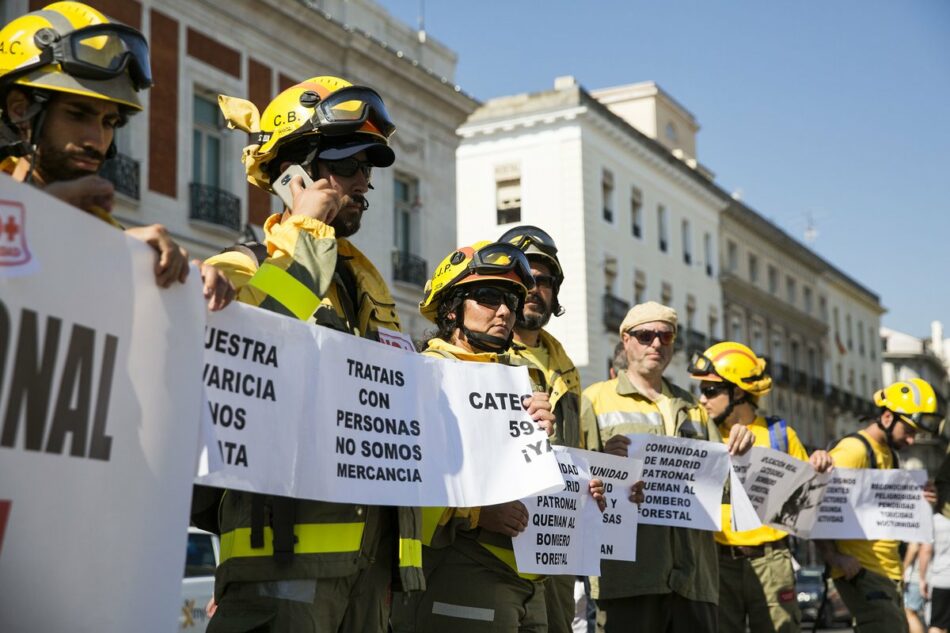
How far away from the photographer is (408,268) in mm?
28250

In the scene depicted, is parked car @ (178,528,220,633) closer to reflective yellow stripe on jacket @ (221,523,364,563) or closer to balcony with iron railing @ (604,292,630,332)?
reflective yellow stripe on jacket @ (221,523,364,563)

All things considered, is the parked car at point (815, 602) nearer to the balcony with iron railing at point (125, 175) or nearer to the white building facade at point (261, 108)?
the white building facade at point (261, 108)

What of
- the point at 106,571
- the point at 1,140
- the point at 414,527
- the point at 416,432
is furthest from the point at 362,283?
the point at 106,571

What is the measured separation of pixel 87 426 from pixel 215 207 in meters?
20.4

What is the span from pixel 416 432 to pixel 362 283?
53cm

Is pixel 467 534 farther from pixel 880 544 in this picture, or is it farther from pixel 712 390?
pixel 880 544

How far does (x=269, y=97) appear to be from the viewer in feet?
80.8

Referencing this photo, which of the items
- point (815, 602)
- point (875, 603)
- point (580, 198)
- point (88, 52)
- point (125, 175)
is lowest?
point (815, 602)

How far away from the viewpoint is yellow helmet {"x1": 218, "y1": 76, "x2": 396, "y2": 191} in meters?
4.20

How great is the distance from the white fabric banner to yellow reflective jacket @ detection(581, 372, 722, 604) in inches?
10.3

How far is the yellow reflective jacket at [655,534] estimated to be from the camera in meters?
6.65

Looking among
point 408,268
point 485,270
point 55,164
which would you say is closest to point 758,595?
point 485,270

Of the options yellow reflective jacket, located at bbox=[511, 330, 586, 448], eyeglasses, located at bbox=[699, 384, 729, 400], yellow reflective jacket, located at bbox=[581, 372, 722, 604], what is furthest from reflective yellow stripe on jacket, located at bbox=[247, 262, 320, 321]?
eyeglasses, located at bbox=[699, 384, 729, 400]

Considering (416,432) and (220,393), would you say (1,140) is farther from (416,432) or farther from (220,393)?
(416,432)
